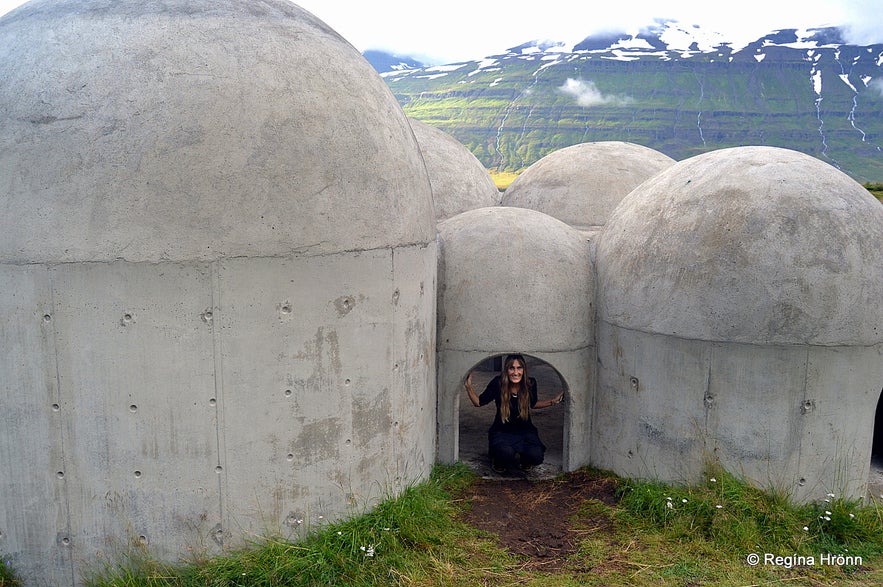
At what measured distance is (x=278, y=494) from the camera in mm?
6090

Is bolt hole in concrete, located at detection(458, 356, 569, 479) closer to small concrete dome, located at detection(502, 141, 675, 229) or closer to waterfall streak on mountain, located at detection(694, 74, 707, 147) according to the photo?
small concrete dome, located at detection(502, 141, 675, 229)

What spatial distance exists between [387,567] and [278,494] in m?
1.13

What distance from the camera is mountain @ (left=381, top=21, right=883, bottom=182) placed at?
119 meters

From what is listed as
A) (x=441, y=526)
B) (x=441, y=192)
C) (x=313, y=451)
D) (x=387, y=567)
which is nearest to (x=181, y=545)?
(x=313, y=451)

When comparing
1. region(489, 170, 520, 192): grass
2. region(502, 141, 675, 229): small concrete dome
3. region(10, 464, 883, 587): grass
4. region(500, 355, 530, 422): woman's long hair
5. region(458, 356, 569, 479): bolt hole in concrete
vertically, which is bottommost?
region(489, 170, 520, 192): grass

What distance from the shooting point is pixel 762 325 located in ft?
22.8

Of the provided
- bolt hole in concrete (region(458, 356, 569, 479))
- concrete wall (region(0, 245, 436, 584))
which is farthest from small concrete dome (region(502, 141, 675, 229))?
concrete wall (region(0, 245, 436, 584))

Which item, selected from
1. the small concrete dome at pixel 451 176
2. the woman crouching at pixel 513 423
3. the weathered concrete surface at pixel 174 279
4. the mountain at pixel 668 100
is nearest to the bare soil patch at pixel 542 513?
the woman crouching at pixel 513 423

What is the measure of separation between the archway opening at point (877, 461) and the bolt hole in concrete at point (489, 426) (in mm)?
3522

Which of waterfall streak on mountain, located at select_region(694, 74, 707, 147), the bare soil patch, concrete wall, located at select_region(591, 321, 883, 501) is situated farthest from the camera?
waterfall streak on mountain, located at select_region(694, 74, 707, 147)

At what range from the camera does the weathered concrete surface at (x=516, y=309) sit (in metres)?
8.09

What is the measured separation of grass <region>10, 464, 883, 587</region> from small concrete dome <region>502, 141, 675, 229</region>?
5302 millimetres

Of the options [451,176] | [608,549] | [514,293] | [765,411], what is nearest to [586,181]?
[451,176]

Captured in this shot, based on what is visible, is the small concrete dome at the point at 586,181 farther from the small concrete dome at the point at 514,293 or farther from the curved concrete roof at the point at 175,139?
the curved concrete roof at the point at 175,139
